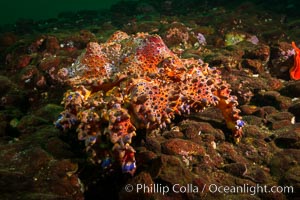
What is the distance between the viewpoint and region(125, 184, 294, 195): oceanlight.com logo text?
302 cm

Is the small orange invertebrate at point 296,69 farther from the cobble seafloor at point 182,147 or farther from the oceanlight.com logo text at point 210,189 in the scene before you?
the oceanlight.com logo text at point 210,189

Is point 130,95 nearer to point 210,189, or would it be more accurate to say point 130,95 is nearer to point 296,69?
point 210,189

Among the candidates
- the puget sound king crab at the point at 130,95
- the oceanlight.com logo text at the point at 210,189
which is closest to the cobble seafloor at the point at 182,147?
the oceanlight.com logo text at the point at 210,189

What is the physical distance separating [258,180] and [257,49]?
14.7ft

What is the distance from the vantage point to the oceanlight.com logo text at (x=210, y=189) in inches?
119

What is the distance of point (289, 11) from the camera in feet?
47.0

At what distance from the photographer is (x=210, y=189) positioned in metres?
3.31

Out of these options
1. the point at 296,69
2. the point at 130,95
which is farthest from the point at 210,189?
the point at 296,69

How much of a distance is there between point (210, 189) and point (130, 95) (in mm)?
1514

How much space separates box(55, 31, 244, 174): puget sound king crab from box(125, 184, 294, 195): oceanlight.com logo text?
9.4 inches

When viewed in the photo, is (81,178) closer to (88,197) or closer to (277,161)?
(88,197)

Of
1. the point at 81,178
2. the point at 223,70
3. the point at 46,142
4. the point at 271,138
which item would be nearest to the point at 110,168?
the point at 81,178

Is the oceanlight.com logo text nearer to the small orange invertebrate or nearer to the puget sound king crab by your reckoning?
the puget sound king crab

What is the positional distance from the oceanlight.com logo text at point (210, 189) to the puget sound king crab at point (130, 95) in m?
0.24
